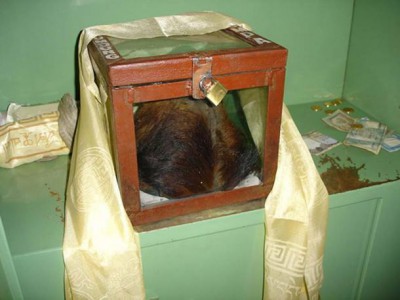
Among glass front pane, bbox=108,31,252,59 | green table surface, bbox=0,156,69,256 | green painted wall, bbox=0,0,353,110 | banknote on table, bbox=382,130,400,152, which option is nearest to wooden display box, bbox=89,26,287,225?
glass front pane, bbox=108,31,252,59

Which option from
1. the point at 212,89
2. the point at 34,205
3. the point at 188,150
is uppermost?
the point at 212,89

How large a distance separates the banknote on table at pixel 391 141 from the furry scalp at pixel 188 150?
1.36ft

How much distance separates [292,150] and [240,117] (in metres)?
0.13

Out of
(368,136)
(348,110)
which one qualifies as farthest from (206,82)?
(348,110)

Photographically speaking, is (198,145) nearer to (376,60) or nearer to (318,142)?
(318,142)

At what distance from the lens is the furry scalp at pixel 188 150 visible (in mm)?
775

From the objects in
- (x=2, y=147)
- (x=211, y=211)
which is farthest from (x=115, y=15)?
(x=211, y=211)

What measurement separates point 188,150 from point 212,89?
199mm

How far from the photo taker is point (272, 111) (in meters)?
0.73

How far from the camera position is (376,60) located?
1.09 m

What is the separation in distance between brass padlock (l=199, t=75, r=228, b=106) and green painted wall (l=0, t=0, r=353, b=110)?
0.48m

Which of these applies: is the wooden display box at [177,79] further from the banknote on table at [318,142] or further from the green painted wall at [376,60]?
the green painted wall at [376,60]

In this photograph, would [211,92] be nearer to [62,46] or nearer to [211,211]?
[211,211]

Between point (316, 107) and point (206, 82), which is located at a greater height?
point (206, 82)
